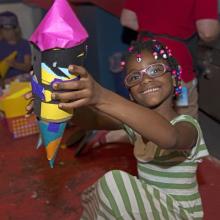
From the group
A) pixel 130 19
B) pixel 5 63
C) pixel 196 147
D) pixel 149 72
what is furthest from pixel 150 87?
pixel 5 63

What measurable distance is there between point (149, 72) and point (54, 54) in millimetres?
371

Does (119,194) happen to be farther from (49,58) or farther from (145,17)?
(145,17)

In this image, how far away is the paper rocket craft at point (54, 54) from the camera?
0.78m

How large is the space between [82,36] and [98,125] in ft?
1.75

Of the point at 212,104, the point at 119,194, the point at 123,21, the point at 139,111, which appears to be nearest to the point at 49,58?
the point at 139,111

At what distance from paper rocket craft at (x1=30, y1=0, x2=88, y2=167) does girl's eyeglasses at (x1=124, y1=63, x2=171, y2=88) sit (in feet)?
1.00

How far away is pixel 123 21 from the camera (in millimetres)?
1771

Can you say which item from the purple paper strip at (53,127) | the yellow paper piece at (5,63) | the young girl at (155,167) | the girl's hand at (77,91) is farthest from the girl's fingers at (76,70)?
the yellow paper piece at (5,63)

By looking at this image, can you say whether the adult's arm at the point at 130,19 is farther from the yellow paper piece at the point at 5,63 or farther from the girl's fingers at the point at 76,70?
the yellow paper piece at the point at 5,63

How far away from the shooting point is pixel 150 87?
42.3 inches

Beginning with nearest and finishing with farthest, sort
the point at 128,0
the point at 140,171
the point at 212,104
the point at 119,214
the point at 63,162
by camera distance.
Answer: the point at 119,214
the point at 140,171
the point at 128,0
the point at 63,162
the point at 212,104

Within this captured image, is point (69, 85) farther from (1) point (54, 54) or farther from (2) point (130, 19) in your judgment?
(2) point (130, 19)

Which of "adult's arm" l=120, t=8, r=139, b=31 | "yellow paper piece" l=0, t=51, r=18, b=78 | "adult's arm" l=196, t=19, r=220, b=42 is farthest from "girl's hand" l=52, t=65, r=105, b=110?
"yellow paper piece" l=0, t=51, r=18, b=78

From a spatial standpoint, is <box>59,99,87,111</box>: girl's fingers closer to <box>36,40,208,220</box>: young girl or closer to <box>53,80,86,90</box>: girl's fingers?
<box>53,80,86,90</box>: girl's fingers
